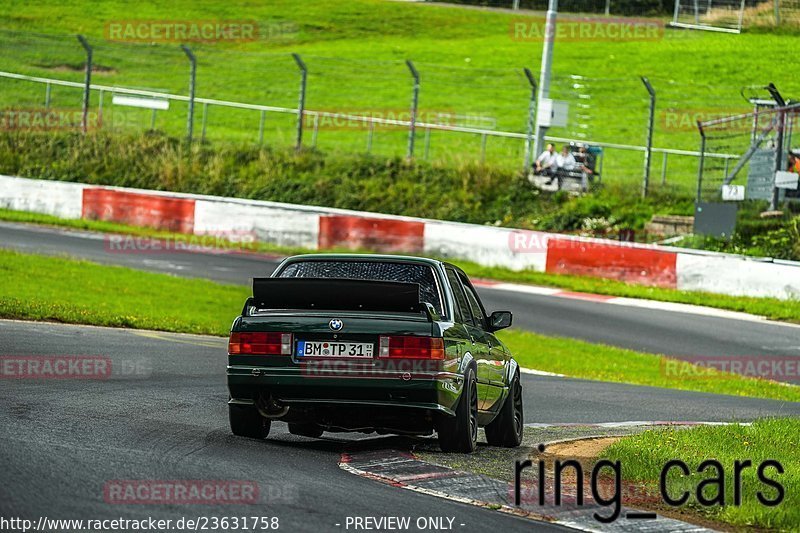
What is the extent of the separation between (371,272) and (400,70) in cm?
4731

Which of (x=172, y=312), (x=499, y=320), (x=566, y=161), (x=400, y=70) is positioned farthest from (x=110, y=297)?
(x=400, y=70)

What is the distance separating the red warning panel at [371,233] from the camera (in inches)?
1030

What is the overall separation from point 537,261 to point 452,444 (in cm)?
1663

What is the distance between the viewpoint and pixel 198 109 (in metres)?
49.9

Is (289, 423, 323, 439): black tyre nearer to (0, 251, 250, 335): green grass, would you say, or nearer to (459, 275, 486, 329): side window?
(459, 275, 486, 329): side window

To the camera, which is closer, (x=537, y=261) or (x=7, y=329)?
(x=7, y=329)

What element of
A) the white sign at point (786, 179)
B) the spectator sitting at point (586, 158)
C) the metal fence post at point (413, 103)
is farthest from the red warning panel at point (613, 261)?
the metal fence post at point (413, 103)

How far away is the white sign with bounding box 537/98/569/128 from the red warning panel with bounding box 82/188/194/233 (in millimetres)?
7570

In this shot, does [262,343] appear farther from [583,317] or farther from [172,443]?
[583,317]

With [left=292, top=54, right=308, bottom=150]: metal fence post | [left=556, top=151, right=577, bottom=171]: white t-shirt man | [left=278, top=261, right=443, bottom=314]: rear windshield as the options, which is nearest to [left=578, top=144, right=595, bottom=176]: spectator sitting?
[left=556, top=151, right=577, bottom=171]: white t-shirt man

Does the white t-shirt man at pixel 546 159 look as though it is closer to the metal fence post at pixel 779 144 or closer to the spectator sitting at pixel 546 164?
the spectator sitting at pixel 546 164

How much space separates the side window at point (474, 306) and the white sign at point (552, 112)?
1793cm

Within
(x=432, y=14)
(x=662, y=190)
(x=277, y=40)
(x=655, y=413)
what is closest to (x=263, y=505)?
(x=655, y=413)

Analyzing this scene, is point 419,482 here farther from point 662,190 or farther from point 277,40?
point 277,40
